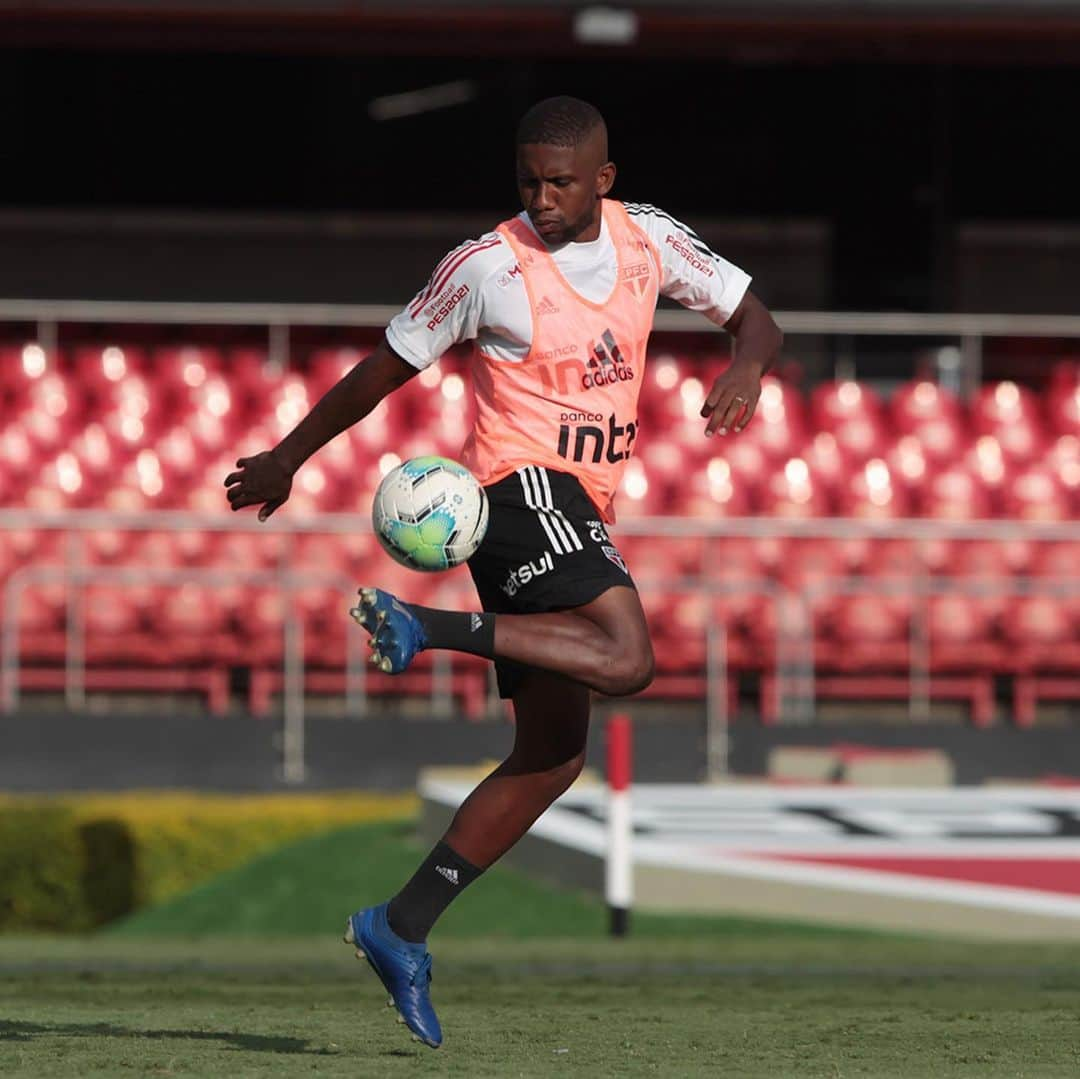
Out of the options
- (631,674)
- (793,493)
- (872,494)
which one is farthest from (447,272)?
(872,494)

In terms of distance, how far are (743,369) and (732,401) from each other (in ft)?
0.55

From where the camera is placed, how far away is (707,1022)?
700cm

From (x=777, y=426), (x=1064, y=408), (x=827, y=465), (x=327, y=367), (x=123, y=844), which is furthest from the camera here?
(x=1064, y=408)

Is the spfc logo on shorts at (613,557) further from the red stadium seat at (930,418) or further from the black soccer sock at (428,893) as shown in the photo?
the red stadium seat at (930,418)

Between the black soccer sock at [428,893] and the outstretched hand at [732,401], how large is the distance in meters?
1.25

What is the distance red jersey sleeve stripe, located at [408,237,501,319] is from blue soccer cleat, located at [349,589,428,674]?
2.54 ft

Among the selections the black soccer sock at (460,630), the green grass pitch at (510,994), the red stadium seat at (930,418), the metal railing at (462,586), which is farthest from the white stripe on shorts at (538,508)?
the red stadium seat at (930,418)

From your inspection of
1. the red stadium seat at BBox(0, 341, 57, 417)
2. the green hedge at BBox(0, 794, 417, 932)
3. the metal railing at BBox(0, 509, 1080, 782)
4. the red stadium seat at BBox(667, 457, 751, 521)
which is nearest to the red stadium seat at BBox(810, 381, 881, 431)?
the red stadium seat at BBox(667, 457, 751, 521)

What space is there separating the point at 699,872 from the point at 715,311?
201 inches

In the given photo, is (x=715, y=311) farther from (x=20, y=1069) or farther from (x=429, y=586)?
(x=429, y=586)

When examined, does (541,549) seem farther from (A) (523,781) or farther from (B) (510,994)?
(B) (510,994)

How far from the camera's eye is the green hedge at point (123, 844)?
40.7 ft

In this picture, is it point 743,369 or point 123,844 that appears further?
point 123,844

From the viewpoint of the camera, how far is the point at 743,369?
605 centimetres
